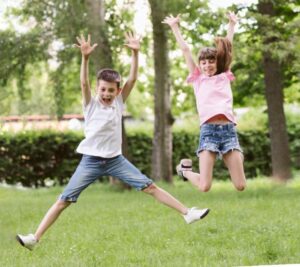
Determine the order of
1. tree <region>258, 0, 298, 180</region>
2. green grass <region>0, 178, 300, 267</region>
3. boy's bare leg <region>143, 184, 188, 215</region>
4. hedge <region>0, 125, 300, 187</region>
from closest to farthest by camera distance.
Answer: boy's bare leg <region>143, 184, 188, 215</region> < green grass <region>0, 178, 300, 267</region> < tree <region>258, 0, 298, 180</region> < hedge <region>0, 125, 300, 187</region>

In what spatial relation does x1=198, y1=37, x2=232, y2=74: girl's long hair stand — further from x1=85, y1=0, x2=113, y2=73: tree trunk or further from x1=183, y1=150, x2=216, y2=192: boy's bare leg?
x1=85, y1=0, x2=113, y2=73: tree trunk

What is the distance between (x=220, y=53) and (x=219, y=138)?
871 millimetres

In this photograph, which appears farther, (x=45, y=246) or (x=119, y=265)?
(x=45, y=246)

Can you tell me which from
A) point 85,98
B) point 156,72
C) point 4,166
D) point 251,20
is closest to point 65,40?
point 156,72

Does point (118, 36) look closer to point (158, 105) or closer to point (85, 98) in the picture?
point (158, 105)

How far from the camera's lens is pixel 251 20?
15.3 m

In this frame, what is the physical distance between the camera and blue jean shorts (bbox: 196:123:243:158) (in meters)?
7.40

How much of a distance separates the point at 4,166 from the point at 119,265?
14.9 meters

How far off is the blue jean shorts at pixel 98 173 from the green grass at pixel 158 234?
939mm

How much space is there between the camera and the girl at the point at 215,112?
24.2ft

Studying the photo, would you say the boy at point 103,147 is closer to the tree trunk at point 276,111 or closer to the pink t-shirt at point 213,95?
the pink t-shirt at point 213,95

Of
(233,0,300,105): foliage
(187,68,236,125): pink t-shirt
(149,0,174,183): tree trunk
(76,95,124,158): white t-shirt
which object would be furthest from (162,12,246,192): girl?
(149,0,174,183): tree trunk

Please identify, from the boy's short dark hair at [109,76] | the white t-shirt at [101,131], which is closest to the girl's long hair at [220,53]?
the boy's short dark hair at [109,76]

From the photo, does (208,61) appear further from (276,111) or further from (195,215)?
(276,111)
